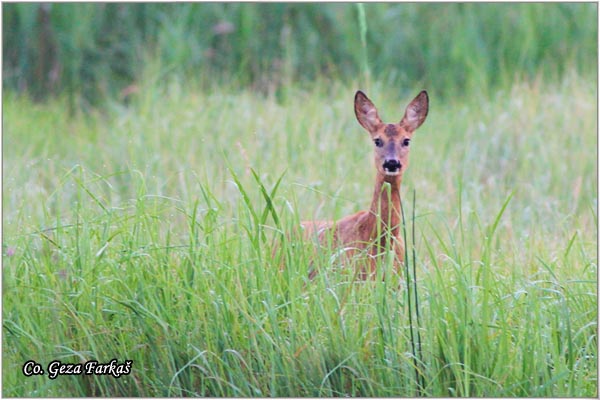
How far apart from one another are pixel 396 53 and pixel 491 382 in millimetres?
6540

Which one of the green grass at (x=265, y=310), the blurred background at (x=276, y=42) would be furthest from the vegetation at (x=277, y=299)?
the blurred background at (x=276, y=42)

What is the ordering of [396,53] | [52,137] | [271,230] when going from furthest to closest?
1. [396,53]
2. [52,137]
3. [271,230]

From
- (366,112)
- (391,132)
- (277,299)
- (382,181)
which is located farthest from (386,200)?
(277,299)

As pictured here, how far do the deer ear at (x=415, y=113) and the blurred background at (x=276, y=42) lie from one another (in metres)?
4.42

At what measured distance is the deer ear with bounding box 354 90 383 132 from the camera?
194 inches

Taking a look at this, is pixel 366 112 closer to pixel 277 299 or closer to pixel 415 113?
pixel 415 113

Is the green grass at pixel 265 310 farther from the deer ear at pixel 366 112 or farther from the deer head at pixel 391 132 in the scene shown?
the deer ear at pixel 366 112

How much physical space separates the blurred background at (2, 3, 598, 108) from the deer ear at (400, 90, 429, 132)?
4.42 meters

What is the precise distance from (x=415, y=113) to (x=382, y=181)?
0.40 m

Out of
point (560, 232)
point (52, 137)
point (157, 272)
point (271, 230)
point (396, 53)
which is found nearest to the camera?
point (157, 272)

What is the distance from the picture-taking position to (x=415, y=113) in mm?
4953

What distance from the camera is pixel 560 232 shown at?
17.9 feet

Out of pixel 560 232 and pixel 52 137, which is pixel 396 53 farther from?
pixel 560 232

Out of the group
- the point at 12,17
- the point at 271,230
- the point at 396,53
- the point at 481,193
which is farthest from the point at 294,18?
the point at 271,230
